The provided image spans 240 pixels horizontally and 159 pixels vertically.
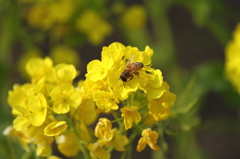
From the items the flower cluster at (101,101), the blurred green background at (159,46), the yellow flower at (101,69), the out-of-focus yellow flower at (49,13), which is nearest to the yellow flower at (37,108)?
the flower cluster at (101,101)

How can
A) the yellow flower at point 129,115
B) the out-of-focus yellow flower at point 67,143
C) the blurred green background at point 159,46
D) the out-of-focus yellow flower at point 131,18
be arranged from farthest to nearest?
the out-of-focus yellow flower at point 131,18 < the blurred green background at point 159,46 < the out-of-focus yellow flower at point 67,143 < the yellow flower at point 129,115

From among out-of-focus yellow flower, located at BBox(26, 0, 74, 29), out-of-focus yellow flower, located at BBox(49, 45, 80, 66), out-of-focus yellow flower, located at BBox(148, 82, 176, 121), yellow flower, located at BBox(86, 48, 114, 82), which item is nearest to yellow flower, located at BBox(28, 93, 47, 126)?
yellow flower, located at BBox(86, 48, 114, 82)

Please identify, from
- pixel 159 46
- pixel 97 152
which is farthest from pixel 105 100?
pixel 159 46

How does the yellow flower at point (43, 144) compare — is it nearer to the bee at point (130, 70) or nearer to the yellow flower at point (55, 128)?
the yellow flower at point (55, 128)

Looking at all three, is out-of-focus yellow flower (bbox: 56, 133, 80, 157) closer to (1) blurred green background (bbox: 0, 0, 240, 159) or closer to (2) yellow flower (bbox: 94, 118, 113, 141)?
(2) yellow flower (bbox: 94, 118, 113, 141)

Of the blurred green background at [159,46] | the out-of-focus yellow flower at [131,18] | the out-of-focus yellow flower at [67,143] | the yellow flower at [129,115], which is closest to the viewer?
the yellow flower at [129,115]

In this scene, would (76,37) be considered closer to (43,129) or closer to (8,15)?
(8,15)
